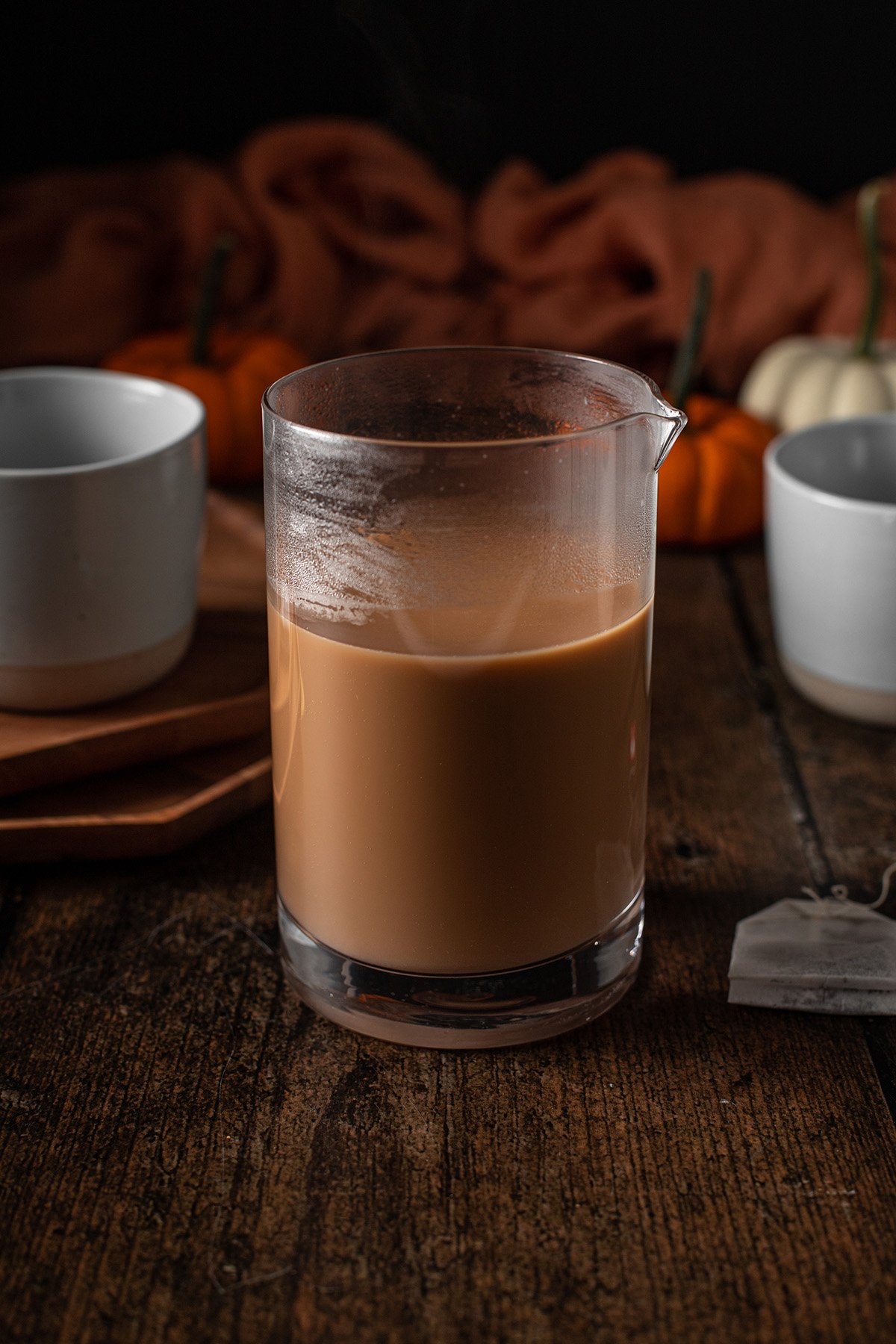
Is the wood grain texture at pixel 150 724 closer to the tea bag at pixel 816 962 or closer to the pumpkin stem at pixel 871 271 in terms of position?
the tea bag at pixel 816 962

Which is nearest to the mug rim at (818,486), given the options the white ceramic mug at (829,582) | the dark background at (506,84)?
the white ceramic mug at (829,582)

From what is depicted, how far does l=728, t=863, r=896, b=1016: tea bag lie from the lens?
2.03 ft

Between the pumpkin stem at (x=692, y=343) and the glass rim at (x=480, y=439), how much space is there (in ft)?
1.85

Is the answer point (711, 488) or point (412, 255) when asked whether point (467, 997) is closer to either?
point (711, 488)

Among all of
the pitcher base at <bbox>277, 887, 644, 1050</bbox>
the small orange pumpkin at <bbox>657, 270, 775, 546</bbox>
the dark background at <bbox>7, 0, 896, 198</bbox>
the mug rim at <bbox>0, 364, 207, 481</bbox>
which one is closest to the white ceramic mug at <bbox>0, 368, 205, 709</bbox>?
the mug rim at <bbox>0, 364, 207, 481</bbox>

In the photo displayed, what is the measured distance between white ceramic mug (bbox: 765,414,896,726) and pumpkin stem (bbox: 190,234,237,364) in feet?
1.83

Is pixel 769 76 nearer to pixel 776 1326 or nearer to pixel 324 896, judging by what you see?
pixel 324 896

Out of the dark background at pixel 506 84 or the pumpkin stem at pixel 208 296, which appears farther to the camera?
the dark background at pixel 506 84

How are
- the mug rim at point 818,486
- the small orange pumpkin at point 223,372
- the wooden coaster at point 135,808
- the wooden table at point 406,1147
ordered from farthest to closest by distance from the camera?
the small orange pumpkin at point 223,372, the mug rim at point 818,486, the wooden coaster at point 135,808, the wooden table at point 406,1147

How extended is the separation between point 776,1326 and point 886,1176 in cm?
9

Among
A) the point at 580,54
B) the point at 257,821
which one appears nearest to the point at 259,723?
the point at 257,821

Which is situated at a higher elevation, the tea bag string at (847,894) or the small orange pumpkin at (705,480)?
the small orange pumpkin at (705,480)

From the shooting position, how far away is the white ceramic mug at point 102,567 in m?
0.72

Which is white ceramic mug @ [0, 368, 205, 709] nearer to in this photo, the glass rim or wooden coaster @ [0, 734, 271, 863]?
wooden coaster @ [0, 734, 271, 863]
